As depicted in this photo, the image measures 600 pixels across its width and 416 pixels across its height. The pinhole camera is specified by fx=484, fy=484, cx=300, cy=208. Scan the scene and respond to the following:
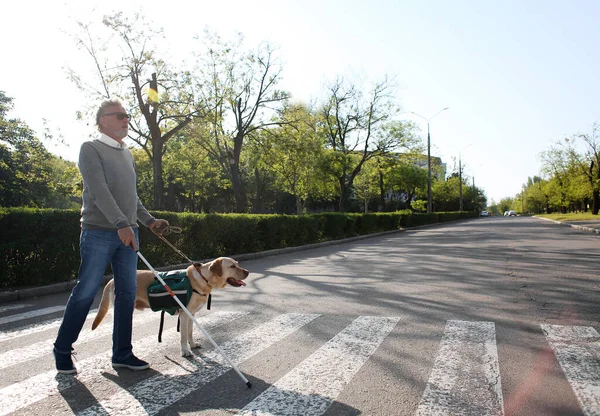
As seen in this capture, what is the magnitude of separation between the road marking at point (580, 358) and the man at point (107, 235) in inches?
127

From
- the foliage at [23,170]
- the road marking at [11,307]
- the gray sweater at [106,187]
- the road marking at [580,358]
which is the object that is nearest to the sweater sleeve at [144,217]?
the gray sweater at [106,187]

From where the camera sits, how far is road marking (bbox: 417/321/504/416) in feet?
10.1

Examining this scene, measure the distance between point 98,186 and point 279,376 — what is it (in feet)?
6.55

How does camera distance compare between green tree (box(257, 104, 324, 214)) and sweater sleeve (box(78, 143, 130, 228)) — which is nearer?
sweater sleeve (box(78, 143, 130, 228))

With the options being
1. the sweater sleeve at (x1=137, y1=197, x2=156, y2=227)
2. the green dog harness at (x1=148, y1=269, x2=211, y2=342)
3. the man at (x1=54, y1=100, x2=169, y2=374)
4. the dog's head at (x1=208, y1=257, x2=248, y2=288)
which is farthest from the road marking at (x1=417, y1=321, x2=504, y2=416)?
the sweater sleeve at (x1=137, y1=197, x2=156, y2=227)

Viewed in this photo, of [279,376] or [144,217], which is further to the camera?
[144,217]

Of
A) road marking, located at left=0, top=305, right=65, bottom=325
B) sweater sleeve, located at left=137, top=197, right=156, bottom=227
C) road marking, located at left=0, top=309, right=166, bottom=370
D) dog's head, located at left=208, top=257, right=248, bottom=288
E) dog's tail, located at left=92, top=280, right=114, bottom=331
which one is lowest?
road marking, located at left=0, top=305, right=65, bottom=325

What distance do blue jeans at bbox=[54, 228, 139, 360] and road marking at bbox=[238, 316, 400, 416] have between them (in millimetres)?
1350

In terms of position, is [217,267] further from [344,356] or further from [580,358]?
[580,358]

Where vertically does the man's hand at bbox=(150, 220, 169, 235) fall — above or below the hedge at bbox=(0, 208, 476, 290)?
above

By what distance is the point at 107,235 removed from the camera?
3.79 meters

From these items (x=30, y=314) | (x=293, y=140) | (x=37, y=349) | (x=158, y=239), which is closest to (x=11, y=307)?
(x=30, y=314)

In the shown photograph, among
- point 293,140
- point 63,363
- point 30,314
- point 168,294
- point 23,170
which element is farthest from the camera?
point 23,170

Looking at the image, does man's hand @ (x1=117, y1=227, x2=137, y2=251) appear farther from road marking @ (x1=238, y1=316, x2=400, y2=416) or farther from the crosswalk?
road marking @ (x1=238, y1=316, x2=400, y2=416)
